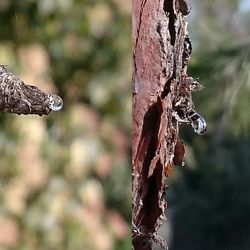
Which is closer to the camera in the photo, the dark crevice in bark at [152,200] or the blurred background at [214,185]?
the dark crevice in bark at [152,200]

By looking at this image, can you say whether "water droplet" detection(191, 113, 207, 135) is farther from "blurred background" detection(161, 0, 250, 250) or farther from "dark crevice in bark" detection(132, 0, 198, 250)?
"blurred background" detection(161, 0, 250, 250)

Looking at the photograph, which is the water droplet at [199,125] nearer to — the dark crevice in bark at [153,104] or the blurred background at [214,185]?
the dark crevice in bark at [153,104]

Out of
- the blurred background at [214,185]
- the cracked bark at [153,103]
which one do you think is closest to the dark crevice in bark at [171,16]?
the cracked bark at [153,103]

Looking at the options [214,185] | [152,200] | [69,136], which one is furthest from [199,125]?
[214,185]

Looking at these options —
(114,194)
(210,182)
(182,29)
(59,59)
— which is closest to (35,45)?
(59,59)

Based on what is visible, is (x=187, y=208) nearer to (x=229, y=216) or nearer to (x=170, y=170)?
(x=229, y=216)

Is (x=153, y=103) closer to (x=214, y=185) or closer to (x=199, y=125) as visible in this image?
(x=199, y=125)
